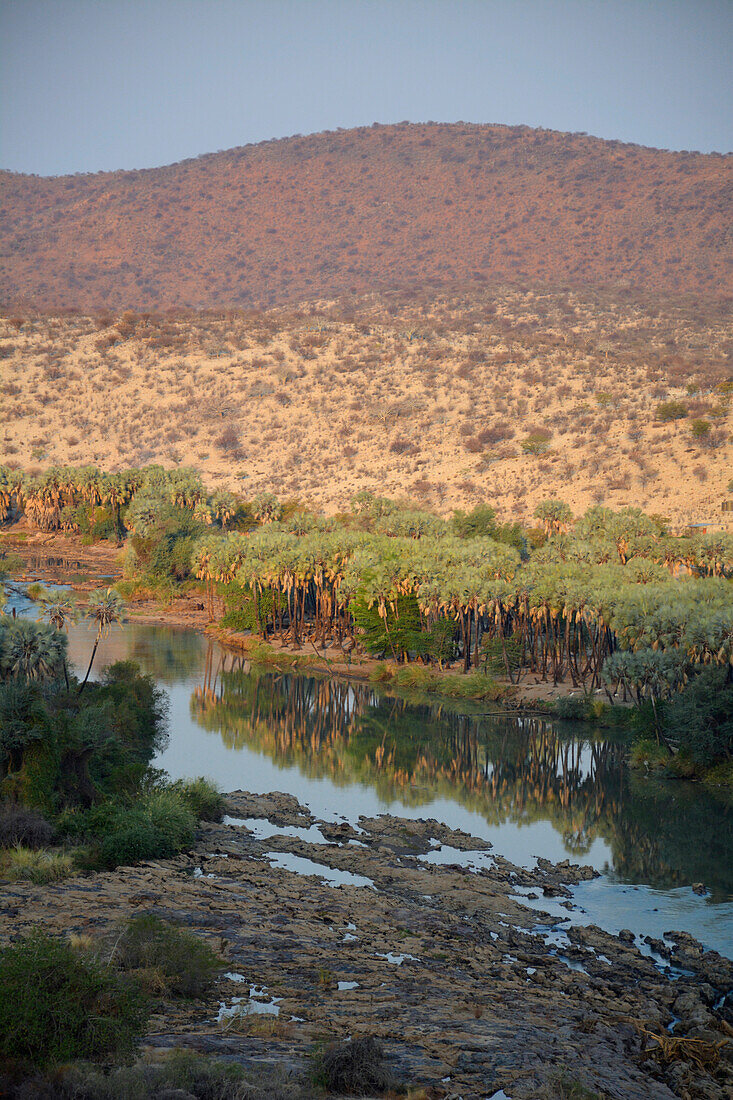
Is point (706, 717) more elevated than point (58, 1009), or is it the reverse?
point (58, 1009)

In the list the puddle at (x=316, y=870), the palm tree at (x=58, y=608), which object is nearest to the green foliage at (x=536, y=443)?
the palm tree at (x=58, y=608)

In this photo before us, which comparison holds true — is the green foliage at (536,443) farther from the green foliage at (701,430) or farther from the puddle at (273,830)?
the puddle at (273,830)

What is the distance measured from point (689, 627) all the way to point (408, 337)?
368 feet

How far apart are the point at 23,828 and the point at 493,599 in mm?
32569

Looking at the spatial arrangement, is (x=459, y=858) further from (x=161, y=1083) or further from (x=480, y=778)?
(x=161, y=1083)

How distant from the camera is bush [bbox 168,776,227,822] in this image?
33.9 metres

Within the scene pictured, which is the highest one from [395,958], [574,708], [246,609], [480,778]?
[395,958]

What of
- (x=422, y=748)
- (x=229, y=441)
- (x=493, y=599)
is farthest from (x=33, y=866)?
(x=229, y=441)

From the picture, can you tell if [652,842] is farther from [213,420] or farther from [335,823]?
[213,420]

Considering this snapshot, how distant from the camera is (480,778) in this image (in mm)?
41781

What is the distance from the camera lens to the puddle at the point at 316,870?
2923 centimetres

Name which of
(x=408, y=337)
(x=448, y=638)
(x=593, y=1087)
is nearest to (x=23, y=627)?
(x=593, y=1087)

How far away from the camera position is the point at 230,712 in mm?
52000

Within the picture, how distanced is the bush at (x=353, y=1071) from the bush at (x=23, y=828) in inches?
545
